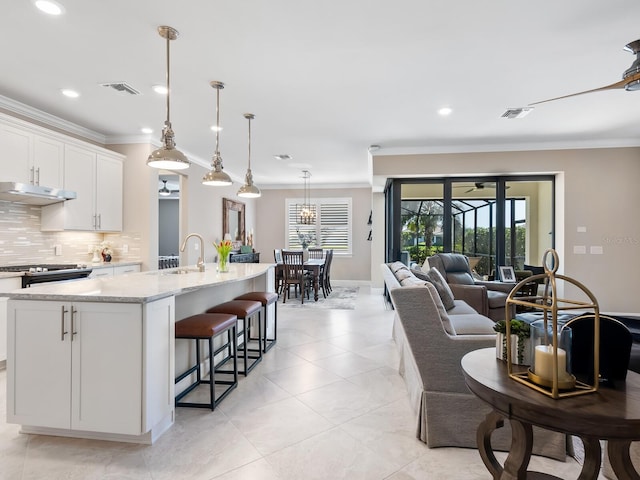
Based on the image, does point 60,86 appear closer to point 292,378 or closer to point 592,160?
point 292,378

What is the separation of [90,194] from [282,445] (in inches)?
162

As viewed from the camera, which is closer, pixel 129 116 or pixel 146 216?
pixel 129 116

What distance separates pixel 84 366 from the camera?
2070 millimetres

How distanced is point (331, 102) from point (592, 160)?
4.35 meters

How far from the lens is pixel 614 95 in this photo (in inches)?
144

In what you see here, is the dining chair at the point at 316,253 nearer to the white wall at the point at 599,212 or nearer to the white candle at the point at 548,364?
the white wall at the point at 599,212

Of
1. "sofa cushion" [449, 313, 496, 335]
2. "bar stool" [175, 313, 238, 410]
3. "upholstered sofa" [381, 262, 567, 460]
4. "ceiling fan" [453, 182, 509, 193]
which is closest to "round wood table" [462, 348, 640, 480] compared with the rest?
"upholstered sofa" [381, 262, 567, 460]

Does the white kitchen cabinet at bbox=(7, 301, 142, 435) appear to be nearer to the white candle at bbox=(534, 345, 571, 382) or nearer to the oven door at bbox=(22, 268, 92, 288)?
the oven door at bbox=(22, 268, 92, 288)

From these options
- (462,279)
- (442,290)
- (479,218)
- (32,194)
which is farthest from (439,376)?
(479,218)

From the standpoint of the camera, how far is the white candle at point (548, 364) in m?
1.22

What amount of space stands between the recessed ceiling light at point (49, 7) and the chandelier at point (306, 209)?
5.76 metres

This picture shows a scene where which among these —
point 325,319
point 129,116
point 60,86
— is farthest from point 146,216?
point 325,319

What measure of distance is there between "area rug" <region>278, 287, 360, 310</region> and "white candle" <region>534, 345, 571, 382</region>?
17.0ft

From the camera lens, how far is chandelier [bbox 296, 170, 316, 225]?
8.89 metres
